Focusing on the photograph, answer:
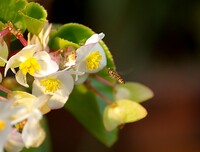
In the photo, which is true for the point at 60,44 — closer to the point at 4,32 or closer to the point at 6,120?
the point at 4,32

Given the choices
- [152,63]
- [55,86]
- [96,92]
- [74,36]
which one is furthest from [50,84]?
[152,63]

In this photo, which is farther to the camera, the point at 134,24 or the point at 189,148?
the point at 189,148

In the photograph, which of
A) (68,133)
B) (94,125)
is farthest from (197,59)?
(94,125)

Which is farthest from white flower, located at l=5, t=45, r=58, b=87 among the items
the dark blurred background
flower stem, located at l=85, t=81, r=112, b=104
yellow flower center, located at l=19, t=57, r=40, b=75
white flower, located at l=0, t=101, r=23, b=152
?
the dark blurred background

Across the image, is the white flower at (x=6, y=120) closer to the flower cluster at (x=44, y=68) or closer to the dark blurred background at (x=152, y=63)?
the flower cluster at (x=44, y=68)

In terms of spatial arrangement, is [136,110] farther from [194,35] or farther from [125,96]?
[194,35]
